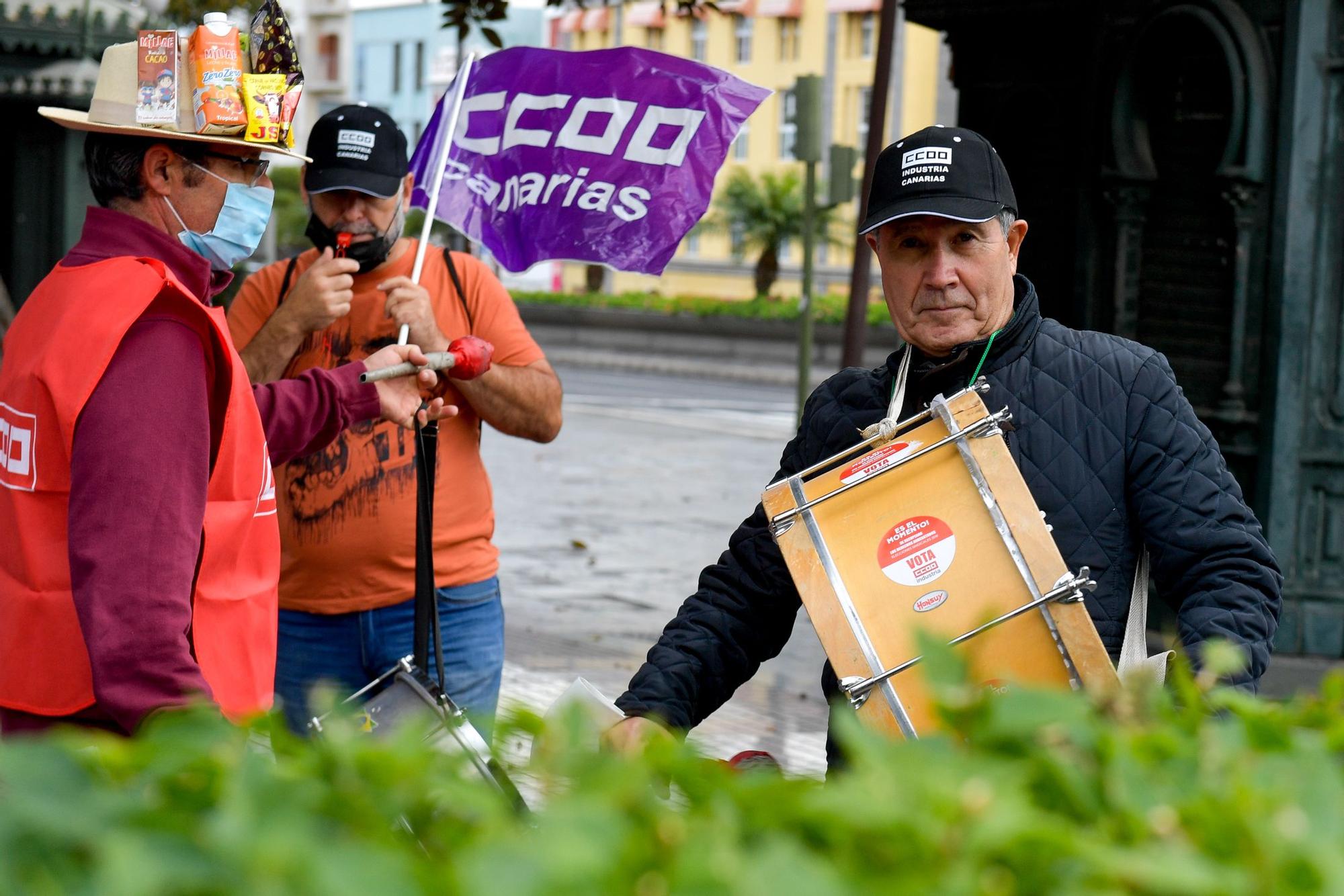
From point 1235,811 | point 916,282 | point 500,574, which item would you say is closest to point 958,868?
point 1235,811

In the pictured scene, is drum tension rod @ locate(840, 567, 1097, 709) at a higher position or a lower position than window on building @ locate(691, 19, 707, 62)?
lower

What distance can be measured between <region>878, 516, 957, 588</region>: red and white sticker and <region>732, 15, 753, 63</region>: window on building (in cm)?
5477

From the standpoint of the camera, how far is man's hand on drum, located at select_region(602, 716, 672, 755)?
1.37 meters

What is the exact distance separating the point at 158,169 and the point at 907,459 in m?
1.52

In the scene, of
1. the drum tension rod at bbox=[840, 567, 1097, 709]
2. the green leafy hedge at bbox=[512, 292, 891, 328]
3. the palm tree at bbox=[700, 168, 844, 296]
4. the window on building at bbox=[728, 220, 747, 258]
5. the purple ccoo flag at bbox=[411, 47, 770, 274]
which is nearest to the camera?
the drum tension rod at bbox=[840, 567, 1097, 709]

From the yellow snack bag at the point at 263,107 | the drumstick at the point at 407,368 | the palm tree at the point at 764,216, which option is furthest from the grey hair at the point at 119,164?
the palm tree at the point at 764,216

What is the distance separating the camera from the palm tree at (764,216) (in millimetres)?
41031

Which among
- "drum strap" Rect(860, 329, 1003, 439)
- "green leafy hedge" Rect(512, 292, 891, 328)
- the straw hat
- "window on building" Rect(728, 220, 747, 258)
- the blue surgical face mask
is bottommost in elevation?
"green leafy hedge" Rect(512, 292, 891, 328)

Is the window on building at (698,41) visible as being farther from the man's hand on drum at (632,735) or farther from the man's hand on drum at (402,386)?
the man's hand on drum at (632,735)

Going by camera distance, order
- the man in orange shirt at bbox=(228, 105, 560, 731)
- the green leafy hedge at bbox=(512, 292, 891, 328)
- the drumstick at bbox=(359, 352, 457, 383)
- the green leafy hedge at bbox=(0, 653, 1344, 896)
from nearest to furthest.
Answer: the green leafy hedge at bbox=(0, 653, 1344, 896), the drumstick at bbox=(359, 352, 457, 383), the man in orange shirt at bbox=(228, 105, 560, 731), the green leafy hedge at bbox=(512, 292, 891, 328)

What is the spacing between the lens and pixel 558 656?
827 centimetres

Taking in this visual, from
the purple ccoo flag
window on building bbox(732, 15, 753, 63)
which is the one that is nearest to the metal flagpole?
the purple ccoo flag

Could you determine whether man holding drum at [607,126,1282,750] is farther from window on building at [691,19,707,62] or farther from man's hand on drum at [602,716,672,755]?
window on building at [691,19,707,62]

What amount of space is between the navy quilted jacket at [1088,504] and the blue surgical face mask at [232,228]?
1.10 m
